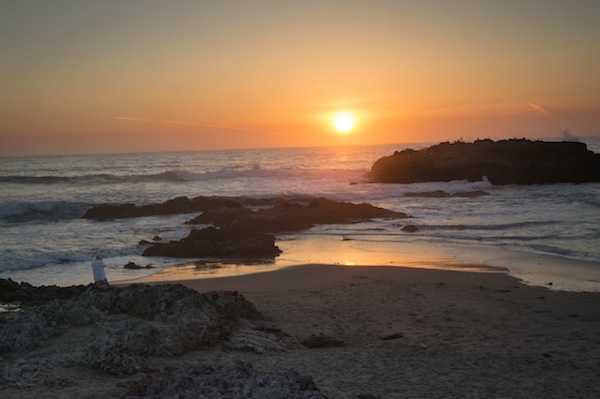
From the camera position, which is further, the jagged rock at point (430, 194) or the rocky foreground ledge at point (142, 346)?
the jagged rock at point (430, 194)

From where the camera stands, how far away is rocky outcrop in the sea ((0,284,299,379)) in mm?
5801

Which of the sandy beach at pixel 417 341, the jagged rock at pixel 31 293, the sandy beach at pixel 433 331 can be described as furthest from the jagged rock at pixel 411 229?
→ the jagged rock at pixel 31 293

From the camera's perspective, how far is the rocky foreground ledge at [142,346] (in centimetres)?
442

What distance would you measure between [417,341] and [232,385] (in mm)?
3621

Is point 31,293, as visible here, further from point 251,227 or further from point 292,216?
point 292,216

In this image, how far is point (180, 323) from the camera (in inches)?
265

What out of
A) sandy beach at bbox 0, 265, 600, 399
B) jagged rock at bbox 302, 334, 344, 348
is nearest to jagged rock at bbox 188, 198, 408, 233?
sandy beach at bbox 0, 265, 600, 399

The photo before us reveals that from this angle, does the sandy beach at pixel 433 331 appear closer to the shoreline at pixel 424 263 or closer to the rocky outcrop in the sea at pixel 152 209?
the shoreline at pixel 424 263

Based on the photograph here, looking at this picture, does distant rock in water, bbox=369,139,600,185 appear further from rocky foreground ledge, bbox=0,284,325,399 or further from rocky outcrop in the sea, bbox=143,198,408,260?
rocky foreground ledge, bbox=0,284,325,399

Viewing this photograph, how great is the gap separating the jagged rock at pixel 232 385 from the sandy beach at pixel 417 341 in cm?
45

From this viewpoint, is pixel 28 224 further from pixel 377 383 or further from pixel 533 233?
pixel 377 383

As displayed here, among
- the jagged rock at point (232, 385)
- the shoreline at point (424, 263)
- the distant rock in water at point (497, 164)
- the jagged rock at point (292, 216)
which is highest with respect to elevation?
the distant rock in water at point (497, 164)

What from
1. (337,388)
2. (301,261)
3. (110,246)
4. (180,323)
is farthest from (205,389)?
(110,246)

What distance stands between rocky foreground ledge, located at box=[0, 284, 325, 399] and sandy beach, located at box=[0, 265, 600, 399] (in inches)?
1.9
